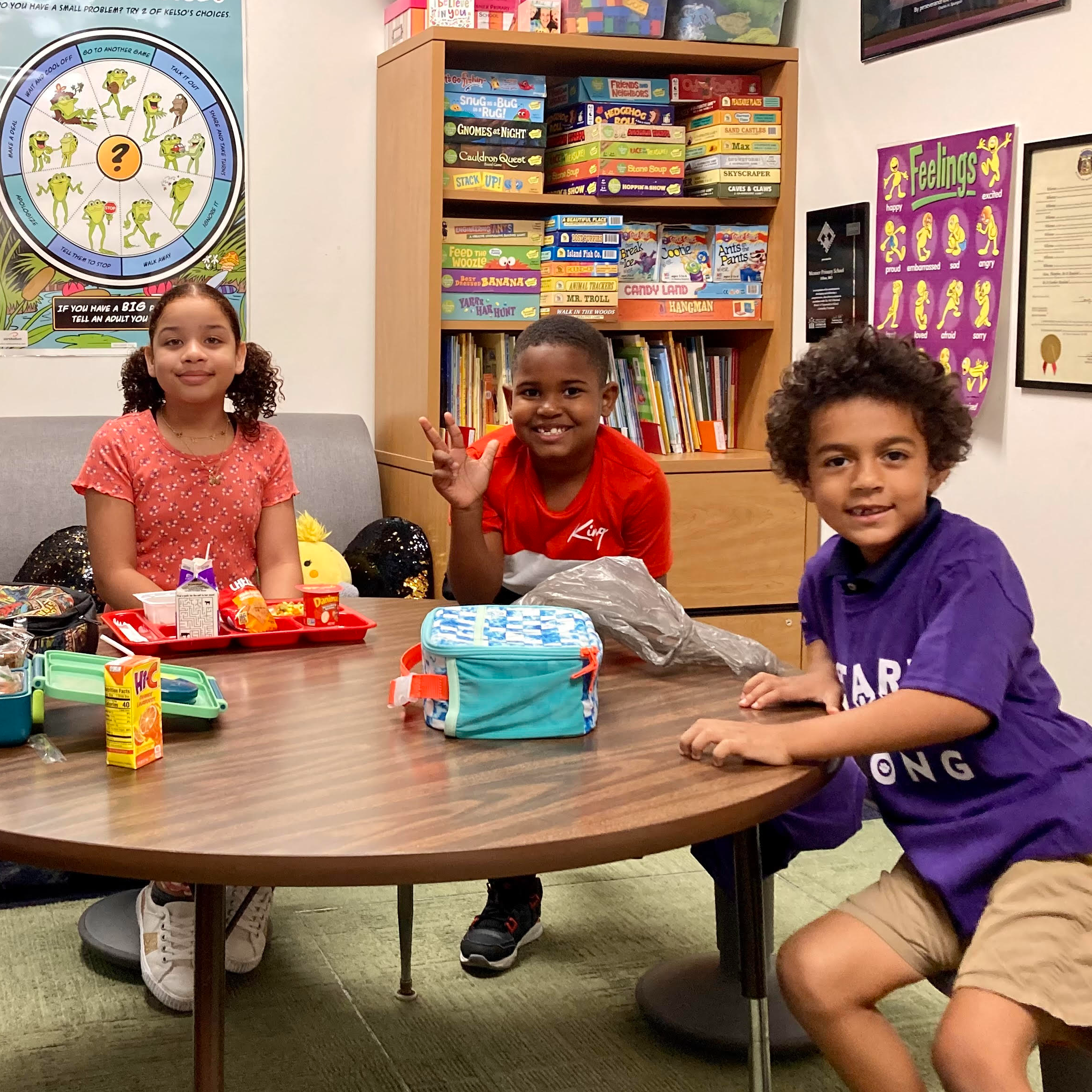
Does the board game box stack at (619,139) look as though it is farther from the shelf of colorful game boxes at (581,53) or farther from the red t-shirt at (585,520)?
the red t-shirt at (585,520)

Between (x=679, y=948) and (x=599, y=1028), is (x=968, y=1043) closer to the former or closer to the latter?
(x=599, y=1028)

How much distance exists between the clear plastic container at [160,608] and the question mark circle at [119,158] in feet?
6.35

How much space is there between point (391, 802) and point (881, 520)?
65cm

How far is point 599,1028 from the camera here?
1980 millimetres

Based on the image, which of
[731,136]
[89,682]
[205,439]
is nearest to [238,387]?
[205,439]

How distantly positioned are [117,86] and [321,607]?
207 centimetres

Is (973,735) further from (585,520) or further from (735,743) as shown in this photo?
(585,520)

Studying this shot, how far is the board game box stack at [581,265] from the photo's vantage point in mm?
3395

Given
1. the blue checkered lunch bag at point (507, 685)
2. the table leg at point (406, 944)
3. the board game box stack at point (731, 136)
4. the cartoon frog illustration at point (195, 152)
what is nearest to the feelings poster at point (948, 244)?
the board game box stack at point (731, 136)

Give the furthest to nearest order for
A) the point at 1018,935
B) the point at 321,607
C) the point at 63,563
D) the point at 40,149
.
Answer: the point at 40,149, the point at 63,563, the point at 321,607, the point at 1018,935

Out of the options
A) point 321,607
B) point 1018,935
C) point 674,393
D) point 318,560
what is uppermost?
point 674,393

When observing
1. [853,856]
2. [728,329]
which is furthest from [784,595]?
[853,856]

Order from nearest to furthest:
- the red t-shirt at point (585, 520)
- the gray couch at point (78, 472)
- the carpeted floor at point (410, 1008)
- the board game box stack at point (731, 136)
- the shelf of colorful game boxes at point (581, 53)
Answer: the carpeted floor at point (410, 1008), the red t-shirt at point (585, 520), the gray couch at point (78, 472), the shelf of colorful game boxes at point (581, 53), the board game box stack at point (731, 136)

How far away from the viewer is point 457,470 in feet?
6.54
